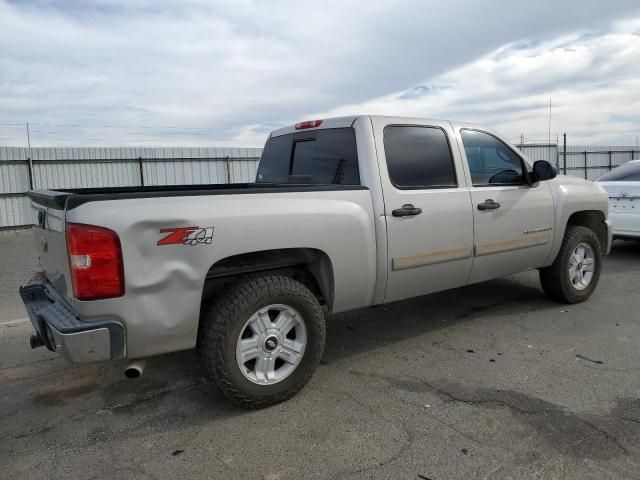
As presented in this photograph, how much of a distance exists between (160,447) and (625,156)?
93.7ft

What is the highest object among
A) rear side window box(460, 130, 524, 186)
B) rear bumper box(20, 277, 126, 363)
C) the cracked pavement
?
rear side window box(460, 130, 524, 186)

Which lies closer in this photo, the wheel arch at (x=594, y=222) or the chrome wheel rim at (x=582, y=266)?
the chrome wheel rim at (x=582, y=266)

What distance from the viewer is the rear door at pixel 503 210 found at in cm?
449

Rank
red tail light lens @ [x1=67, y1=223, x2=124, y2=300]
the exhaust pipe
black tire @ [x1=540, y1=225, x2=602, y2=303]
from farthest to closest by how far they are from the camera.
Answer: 1. black tire @ [x1=540, y1=225, x2=602, y2=303]
2. the exhaust pipe
3. red tail light lens @ [x1=67, y1=223, x2=124, y2=300]

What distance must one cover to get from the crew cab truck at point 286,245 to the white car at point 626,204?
12.0ft

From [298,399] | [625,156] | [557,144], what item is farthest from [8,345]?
[625,156]

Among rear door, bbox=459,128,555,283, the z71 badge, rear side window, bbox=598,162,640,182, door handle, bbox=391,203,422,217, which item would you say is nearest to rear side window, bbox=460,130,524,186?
rear door, bbox=459,128,555,283

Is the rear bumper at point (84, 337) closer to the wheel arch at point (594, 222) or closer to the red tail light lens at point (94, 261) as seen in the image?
the red tail light lens at point (94, 261)

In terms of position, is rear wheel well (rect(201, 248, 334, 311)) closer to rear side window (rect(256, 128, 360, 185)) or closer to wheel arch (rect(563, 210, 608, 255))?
rear side window (rect(256, 128, 360, 185))

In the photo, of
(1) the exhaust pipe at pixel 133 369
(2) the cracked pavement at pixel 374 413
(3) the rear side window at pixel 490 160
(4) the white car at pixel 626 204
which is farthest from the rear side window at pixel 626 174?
(1) the exhaust pipe at pixel 133 369

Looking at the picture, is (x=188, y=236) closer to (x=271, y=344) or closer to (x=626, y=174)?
(x=271, y=344)

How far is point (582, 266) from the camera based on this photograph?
5.62m

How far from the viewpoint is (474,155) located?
4.60 meters

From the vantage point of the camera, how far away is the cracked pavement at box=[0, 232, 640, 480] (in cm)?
270
